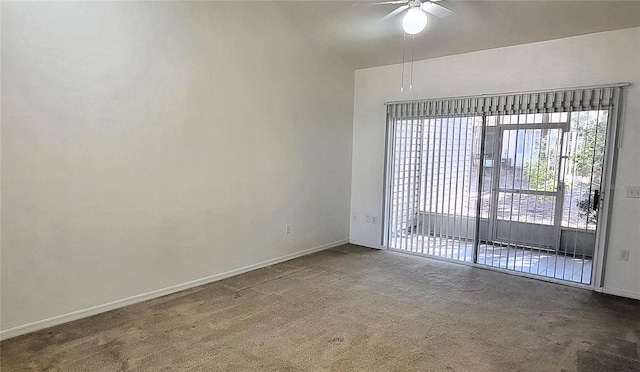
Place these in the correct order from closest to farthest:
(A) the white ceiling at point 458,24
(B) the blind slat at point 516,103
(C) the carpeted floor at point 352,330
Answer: (C) the carpeted floor at point 352,330
(A) the white ceiling at point 458,24
(B) the blind slat at point 516,103

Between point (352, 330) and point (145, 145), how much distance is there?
2.35 metres

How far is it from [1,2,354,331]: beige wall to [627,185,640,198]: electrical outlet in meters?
3.42

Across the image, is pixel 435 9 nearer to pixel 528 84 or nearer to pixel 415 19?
pixel 415 19

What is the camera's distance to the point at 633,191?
148 inches

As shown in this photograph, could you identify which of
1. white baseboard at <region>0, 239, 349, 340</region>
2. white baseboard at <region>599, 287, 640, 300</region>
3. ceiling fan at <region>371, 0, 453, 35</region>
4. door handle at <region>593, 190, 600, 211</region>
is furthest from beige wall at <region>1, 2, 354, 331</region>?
white baseboard at <region>599, 287, 640, 300</region>

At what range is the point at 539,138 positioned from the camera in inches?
165

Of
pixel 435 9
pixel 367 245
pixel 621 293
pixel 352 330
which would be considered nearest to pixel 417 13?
pixel 435 9

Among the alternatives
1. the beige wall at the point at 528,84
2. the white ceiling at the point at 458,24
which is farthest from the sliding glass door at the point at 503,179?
the white ceiling at the point at 458,24

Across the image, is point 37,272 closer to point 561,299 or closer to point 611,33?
point 561,299

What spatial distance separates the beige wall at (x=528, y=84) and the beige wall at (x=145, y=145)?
893mm

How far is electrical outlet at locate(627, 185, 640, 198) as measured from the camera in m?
3.73

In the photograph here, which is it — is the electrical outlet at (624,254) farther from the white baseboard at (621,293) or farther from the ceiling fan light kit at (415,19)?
the ceiling fan light kit at (415,19)

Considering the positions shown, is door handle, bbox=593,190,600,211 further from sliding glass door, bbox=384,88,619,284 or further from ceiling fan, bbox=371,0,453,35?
ceiling fan, bbox=371,0,453,35

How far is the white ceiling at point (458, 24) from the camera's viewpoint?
3.59m
